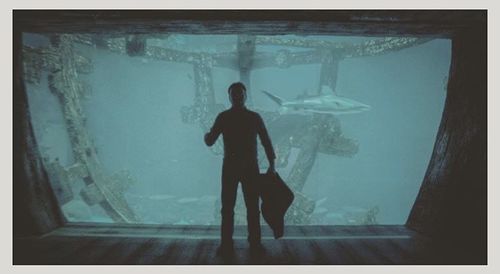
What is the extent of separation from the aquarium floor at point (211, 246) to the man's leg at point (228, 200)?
0.24 meters

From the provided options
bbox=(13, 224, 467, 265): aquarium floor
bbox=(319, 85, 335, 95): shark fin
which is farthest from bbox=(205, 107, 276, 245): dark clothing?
bbox=(319, 85, 335, 95): shark fin

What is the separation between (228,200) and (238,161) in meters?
0.43

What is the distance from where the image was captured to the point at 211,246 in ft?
13.0

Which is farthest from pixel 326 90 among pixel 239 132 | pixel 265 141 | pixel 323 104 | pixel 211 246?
pixel 211 246

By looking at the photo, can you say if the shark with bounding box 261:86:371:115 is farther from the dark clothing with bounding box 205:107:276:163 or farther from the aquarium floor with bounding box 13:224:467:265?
the dark clothing with bounding box 205:107:276:163

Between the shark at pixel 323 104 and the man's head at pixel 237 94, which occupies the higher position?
the shark at pixel 323 104

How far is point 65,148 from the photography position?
23656mm

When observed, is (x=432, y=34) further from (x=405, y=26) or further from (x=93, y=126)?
(x=93, y=126)

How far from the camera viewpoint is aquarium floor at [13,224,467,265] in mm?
3561

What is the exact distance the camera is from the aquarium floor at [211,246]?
11.7ft

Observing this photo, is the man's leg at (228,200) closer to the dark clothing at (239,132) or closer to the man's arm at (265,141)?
the dark clothing at (239,132)

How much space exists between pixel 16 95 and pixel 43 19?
1273mm

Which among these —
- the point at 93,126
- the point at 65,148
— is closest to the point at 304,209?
the point at 65,148

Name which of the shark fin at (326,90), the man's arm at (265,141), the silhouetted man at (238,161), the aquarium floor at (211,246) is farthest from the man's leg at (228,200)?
the shark fin at (326,90)
